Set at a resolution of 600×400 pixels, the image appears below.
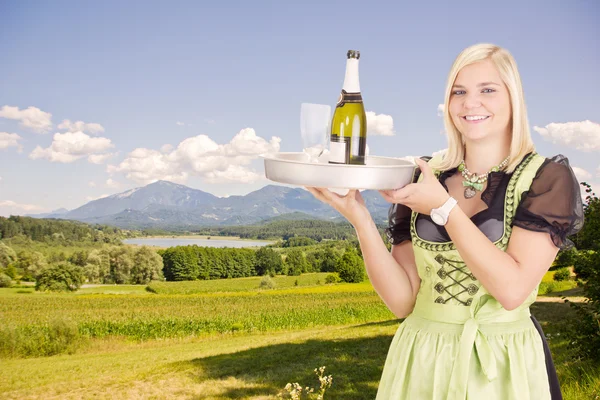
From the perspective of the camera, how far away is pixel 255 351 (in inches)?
604

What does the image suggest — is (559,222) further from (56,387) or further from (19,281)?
(19,281)

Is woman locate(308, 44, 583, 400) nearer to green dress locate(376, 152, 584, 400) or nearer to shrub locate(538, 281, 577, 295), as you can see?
green dress locate(376, 152, 584, 400)

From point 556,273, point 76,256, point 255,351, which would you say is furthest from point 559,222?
point 76,256

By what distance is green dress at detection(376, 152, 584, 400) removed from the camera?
6.17 ft

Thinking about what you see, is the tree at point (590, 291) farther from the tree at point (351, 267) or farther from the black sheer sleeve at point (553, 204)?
the tree at point (351, 267)

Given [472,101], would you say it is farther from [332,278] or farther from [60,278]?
[332,278]

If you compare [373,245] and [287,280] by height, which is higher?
[373,245]

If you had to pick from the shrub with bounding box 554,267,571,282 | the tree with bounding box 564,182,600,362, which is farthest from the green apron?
the shrub with bounding box 554,267,571,282

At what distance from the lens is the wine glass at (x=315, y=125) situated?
2150 millimetres

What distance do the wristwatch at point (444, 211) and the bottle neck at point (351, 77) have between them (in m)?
0.68

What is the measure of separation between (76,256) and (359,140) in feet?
149

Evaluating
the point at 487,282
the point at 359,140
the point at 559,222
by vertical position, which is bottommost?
the point at 487,282

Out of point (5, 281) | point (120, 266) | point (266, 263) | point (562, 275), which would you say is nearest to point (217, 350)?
point (562, 275)

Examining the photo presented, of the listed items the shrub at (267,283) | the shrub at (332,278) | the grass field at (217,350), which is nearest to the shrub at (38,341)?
the grass field at (217,350)
